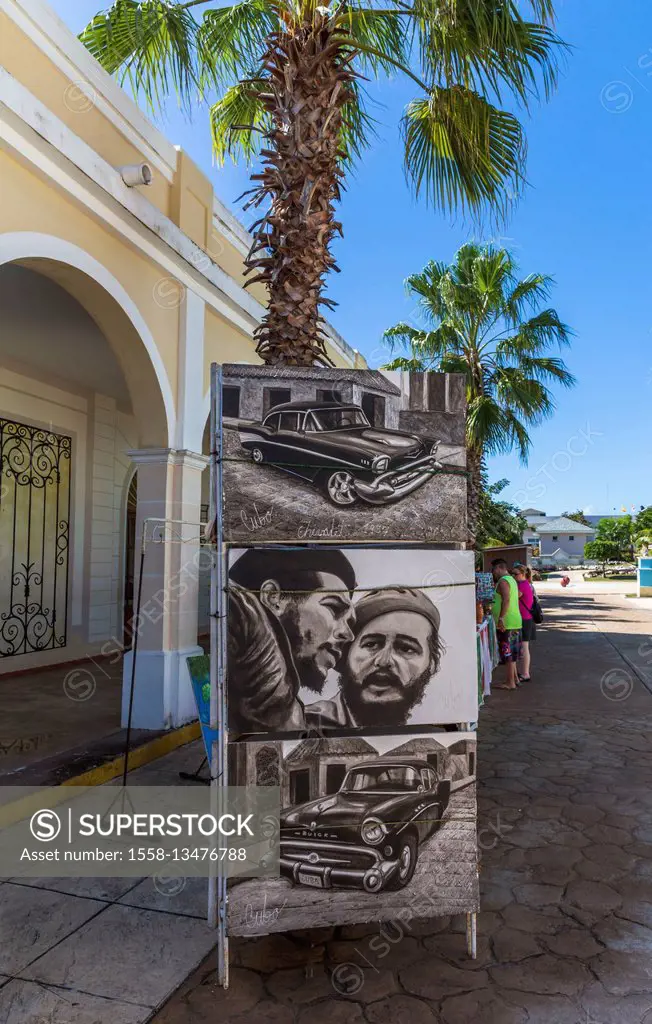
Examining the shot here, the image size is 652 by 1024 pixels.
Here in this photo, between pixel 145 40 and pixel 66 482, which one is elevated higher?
pixel 145 40

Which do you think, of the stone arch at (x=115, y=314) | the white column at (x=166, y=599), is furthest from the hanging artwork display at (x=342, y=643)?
the white column at (x=166, y=599)

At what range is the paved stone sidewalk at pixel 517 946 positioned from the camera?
257cm

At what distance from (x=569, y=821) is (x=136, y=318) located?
5134 millimetres

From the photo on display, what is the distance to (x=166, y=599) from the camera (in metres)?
6.52

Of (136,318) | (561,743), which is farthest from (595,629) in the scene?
(136,318)

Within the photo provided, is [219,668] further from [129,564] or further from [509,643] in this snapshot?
[129,564]

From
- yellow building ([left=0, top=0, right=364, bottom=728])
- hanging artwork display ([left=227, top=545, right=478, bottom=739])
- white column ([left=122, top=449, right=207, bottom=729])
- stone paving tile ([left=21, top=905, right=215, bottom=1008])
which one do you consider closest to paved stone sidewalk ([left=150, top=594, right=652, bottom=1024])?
stone paving tile ([left=21, top=905, right=215, bottom=1008])

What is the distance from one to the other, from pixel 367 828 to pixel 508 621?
21.8 ft

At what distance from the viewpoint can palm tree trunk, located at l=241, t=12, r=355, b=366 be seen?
5164 mm

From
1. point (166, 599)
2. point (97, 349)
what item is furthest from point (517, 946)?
point (97, 349)

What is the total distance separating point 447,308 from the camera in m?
15.1

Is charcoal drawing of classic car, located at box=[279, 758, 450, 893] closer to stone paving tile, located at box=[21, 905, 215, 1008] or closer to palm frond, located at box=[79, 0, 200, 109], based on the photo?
stone paving tile, located at box=[21, 905, 215, 1008]

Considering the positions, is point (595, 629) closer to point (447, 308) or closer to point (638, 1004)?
point (447, 308)
